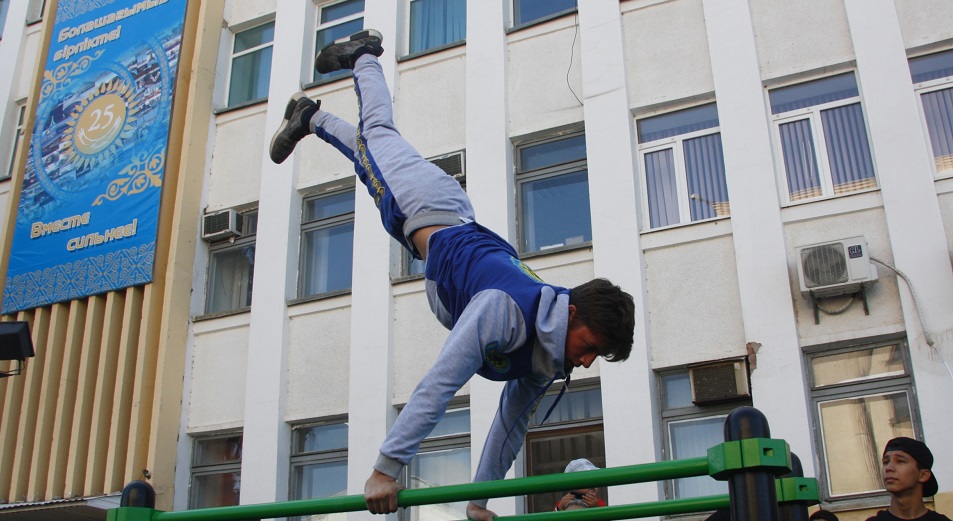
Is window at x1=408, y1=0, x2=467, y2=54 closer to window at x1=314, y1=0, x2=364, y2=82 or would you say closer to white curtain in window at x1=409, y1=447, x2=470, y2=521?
window at x1=314, y1=0, x2=364, y2=82

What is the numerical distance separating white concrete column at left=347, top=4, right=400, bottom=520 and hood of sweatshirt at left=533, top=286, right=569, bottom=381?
573 cm

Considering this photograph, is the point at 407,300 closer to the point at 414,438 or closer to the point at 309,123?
the point at 309,123

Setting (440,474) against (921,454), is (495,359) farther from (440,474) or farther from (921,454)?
(440,474)

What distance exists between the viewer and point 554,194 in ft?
32.6

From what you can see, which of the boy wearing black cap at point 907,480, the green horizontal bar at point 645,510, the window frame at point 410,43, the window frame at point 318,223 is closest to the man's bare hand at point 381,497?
the green horizontal bar at point 645,510

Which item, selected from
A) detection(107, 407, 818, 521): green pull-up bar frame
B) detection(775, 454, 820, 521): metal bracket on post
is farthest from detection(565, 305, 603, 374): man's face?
detection(775, 454, 820, 521): metal bracket on post

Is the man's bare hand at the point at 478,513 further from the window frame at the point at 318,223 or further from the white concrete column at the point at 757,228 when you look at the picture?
the window frame at the point at 318,223

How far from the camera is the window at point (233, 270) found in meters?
11.3

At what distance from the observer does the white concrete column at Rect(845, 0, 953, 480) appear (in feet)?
24.6

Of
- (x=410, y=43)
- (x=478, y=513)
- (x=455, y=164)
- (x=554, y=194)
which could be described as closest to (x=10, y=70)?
(x=410, y=43)

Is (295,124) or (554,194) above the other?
(554,194)

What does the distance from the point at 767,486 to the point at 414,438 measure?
1.19 m

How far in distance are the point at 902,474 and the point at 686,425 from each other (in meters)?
3.65

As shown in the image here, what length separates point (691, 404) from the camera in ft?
28.0
